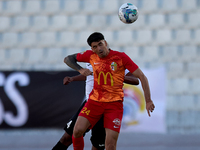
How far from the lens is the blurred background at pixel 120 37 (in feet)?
32.5

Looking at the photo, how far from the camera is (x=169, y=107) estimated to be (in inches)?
389

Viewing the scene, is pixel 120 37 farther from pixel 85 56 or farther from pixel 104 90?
pixel 104 90

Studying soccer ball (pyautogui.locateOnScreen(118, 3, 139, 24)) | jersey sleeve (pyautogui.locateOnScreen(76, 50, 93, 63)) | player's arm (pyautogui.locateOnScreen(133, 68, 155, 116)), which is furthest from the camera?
soccer ball (pyautogui.locateOnScreen(118, 3, 139, 24))

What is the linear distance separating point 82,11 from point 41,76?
6.57 ft

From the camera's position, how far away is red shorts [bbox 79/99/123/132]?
520cm

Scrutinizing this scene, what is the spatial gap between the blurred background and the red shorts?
4.71 meters

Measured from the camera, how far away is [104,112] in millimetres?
5301

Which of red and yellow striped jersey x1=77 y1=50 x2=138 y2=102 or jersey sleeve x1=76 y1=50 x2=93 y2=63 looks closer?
red and yellow striped jersey x1=77 y1=50 x2=138 y2=102

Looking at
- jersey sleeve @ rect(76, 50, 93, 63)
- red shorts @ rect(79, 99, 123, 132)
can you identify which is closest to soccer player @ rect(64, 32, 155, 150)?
red shorts @ rect(79, 99, 123, 132)

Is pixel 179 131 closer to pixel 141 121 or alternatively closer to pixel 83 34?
pixel 141 121

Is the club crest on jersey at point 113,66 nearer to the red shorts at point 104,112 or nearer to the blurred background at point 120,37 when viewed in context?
the red shorts at point 104,112

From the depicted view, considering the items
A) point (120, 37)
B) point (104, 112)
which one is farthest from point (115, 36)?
point (104, 112)

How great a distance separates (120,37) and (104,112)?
486 centimetres

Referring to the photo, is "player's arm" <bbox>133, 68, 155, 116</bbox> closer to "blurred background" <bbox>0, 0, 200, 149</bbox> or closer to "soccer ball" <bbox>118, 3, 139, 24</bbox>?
"soccer ball" <bbox>118, 3, 139, 24</bbox>
